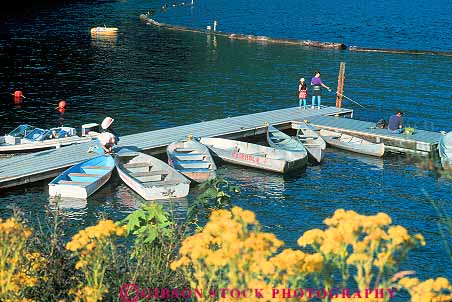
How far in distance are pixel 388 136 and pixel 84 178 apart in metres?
16.3

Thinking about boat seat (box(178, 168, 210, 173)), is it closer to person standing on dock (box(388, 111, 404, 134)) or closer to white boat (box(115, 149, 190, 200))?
white boat (box(115, 149, 190, 200))

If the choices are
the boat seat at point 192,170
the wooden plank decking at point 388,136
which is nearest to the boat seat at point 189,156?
the boat seat at point 192,170

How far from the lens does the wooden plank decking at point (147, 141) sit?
3153cm

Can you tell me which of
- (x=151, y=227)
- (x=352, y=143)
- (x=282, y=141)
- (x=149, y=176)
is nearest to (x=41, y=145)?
(x=149, y=176)

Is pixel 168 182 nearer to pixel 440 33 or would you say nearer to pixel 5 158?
pixel 5 158

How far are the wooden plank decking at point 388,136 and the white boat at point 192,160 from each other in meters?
8.80

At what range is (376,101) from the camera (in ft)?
171

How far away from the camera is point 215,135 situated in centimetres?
3838

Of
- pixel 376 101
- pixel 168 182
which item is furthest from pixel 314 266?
pixel 376 101

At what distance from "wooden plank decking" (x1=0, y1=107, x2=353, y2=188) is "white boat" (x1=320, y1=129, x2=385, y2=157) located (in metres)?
3.14

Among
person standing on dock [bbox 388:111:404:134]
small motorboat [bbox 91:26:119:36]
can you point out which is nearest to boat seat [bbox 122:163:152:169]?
person standing on dock [bbox 388:111:404:134]

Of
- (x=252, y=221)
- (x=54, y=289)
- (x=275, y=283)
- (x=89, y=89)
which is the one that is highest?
(x=252, y=221)

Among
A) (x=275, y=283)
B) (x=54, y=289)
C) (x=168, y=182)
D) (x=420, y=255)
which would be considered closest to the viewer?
(x=275, y=283)

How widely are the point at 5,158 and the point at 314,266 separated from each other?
28.3m
